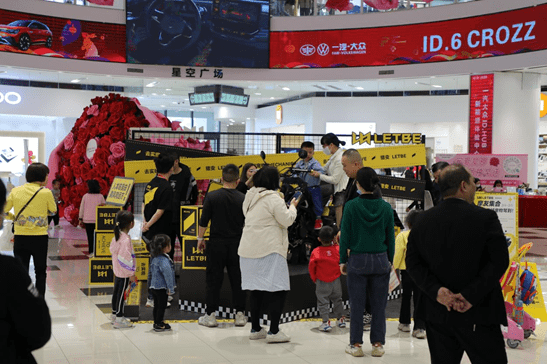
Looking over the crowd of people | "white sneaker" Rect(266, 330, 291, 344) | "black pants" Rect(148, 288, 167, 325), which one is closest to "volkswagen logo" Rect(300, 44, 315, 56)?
the crowd of people

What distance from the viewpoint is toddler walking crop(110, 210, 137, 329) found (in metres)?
5.52

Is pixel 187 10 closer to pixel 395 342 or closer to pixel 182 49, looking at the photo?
pixel 182 49

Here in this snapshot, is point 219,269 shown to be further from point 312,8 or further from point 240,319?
point 312,8

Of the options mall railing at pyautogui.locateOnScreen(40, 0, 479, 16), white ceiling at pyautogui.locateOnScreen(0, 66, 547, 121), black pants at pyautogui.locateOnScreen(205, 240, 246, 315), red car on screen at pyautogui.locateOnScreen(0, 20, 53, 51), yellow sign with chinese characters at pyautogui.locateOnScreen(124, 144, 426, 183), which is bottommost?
black pants at pyautogui.locateOnScreen(205, 240, 246, 315)

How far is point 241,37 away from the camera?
17391 millimetres

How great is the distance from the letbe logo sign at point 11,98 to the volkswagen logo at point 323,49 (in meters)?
9.66

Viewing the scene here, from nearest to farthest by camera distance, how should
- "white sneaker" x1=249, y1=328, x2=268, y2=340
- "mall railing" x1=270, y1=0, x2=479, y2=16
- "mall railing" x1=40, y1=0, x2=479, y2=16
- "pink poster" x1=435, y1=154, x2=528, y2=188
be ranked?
"white sneaker" x1=249, y1=328, x2=268, y2=340
"pink poster" x1=435, y1=154, x2=528, y2=188
"mall railing" x1=40, y1=0, x2=479, y2=16
"mall railing" x1=270, y1=0, x2=479, y2=16

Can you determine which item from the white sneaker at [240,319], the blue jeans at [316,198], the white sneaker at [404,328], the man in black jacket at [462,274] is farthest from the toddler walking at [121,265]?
the man in black jacket at [462,274]

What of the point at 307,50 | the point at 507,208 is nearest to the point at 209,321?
the point at 507,208

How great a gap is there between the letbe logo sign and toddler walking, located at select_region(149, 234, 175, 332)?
52.4 ft

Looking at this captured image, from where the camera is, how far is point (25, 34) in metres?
15.5

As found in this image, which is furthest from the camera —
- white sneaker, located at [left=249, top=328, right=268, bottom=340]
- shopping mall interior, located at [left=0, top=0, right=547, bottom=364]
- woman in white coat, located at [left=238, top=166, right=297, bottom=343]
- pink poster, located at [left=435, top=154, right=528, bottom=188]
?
shopping mall interior, located at [left=0, top=0, right=547, bottom=364]

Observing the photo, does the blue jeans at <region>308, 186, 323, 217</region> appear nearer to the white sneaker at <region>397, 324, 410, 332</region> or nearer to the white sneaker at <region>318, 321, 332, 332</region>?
the white sneaker at <region>318, 321, 332, 332</region>

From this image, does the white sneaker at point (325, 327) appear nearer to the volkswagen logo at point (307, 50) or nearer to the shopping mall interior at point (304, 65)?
the shopping mall interior at point (304, 65)
